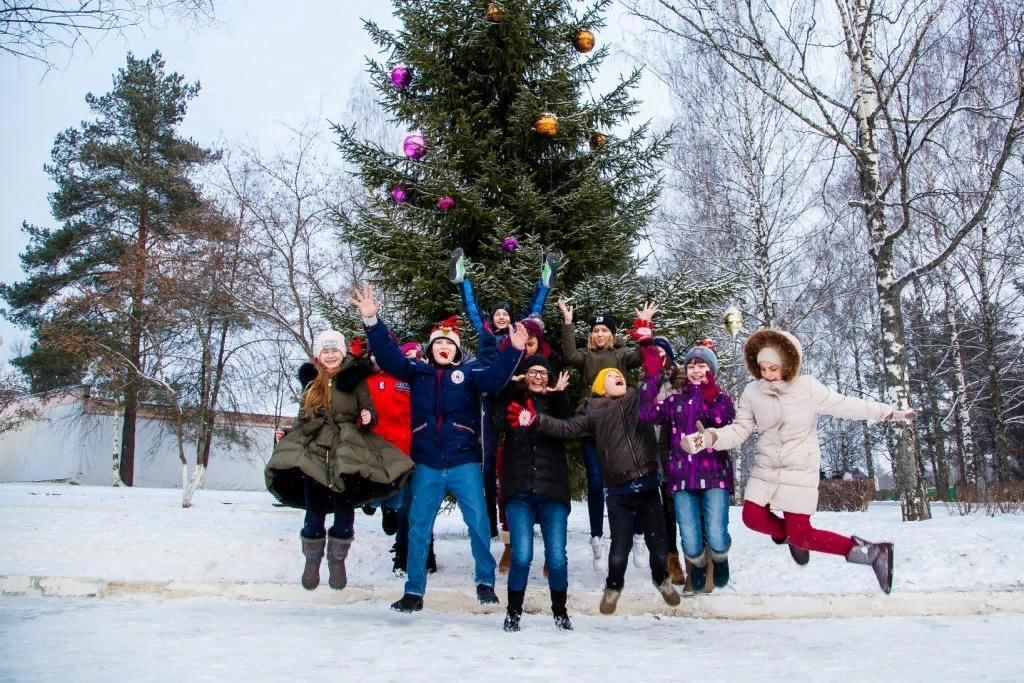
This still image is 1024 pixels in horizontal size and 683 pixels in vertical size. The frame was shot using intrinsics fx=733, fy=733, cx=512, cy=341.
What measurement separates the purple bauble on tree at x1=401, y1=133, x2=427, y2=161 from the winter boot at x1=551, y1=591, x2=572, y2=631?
5.19 meters

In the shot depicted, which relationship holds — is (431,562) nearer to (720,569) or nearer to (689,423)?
(720,569)

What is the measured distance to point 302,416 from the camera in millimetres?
5859

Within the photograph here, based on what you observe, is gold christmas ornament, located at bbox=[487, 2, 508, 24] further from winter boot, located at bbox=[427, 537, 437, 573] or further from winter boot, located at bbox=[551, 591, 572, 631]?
winter boot, located at bbox=[551, 591, 572, 631]

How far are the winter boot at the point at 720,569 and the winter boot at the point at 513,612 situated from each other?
1669 millimetres

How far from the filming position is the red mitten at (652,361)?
6.00m

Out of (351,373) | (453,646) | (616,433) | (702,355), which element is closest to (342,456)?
(351,373)

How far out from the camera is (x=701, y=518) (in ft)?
19.3

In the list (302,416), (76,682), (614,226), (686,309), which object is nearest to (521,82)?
(614,226)

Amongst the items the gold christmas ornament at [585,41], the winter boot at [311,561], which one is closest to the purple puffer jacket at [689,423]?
the winter boot at [311,561]

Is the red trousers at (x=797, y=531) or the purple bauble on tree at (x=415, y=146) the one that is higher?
the purple bauble on tree at (x=415, y=146)

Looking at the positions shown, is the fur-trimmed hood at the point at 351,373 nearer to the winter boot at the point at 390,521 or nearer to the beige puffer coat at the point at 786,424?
the winter boot at the point at 390,521

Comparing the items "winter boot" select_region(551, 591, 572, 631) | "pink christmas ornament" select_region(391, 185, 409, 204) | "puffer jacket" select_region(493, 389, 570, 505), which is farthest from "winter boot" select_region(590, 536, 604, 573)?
"pink christmas ornament" select_region(391, 185, 409, 204)

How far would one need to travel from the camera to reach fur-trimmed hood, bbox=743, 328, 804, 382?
5.62 metres

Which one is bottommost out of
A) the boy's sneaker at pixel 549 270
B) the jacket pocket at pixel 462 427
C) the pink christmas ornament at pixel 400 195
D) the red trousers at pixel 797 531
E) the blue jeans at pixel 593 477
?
the red trousers at pixel 797 531
